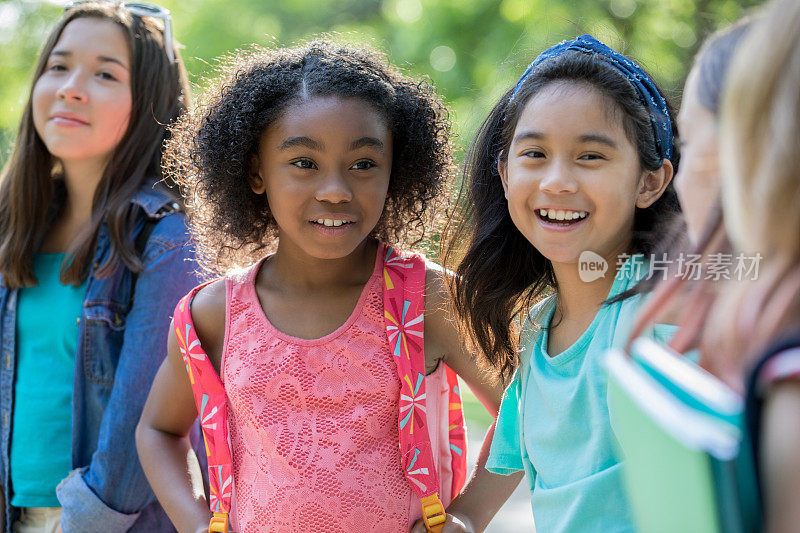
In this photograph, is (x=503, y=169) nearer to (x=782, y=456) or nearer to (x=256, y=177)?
(x=256, y=177)

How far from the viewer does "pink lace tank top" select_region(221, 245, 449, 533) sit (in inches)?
77.7

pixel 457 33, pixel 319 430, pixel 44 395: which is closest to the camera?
pixel 319 430

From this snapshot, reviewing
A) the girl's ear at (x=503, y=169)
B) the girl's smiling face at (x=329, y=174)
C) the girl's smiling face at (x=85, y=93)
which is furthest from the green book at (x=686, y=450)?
the girl's smiling face at (x=85, y=93)

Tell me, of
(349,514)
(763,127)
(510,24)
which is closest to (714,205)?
(763,127)

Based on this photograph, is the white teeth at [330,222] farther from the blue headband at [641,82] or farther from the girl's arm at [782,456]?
the girl's arm at [782,456]

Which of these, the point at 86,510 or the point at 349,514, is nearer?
the point at 349,514

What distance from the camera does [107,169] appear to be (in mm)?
2637

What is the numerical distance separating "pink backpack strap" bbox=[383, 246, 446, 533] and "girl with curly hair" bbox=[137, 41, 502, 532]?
30 millimetres

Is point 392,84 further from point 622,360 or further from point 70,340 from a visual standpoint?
point 622,360

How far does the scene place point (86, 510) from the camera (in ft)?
7.50

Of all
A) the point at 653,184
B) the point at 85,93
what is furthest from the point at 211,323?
the point at 653,184

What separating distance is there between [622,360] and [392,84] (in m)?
1.43

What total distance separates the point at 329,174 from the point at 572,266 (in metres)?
0.64

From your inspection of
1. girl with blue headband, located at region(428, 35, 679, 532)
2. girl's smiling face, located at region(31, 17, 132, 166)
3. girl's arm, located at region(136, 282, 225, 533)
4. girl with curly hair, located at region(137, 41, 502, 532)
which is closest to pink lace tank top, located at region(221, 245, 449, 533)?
girl with curly hair, located at region(137, 41, 502, 532)
